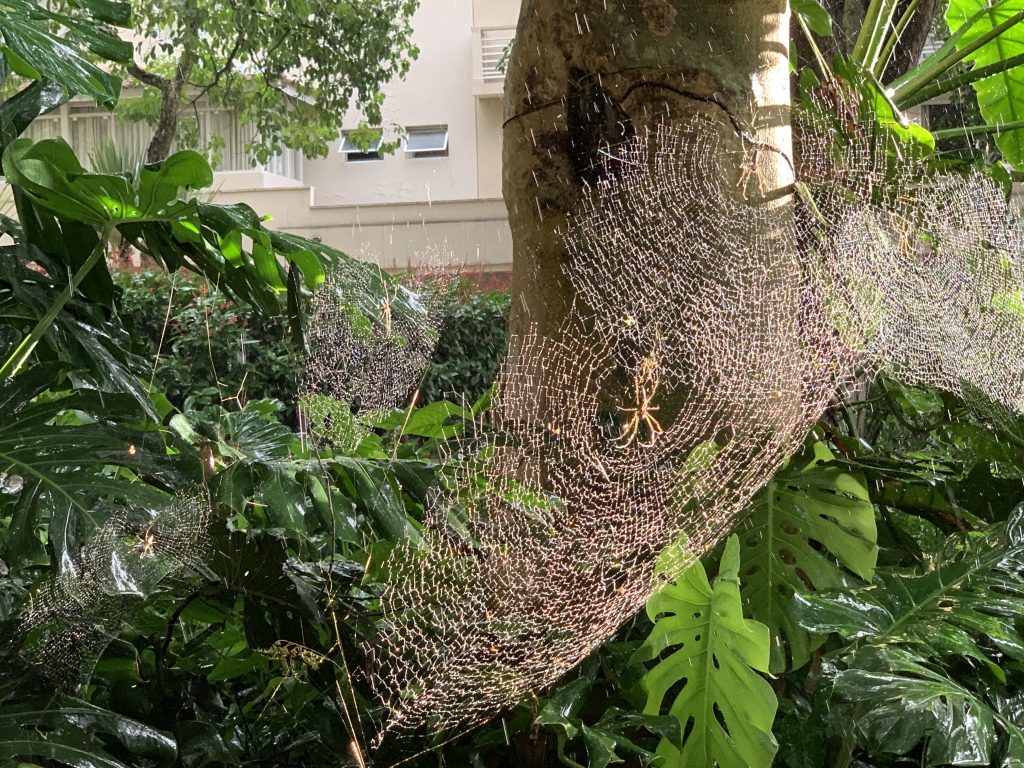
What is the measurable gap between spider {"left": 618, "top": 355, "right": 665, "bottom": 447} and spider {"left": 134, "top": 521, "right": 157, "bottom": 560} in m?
0.27

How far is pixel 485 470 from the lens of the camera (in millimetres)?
609

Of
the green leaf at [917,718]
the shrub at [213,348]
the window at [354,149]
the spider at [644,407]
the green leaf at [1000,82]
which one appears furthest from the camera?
the window at [354,149]

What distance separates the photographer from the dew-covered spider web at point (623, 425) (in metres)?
0.58

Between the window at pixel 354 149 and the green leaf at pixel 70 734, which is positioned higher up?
the window at pixel 354 149

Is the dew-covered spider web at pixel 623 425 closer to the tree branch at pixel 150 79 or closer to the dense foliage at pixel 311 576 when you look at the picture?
the dense foliage at pixel 311 576

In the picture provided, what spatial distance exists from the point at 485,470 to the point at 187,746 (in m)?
0.23

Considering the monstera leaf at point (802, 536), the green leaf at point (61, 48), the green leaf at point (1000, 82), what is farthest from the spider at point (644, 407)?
the green leaf at point (1000, 82)

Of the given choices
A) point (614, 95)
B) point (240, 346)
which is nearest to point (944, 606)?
point (614, 95)

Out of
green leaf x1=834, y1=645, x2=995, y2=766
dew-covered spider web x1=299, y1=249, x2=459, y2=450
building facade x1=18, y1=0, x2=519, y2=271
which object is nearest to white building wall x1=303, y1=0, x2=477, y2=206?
building facade x1=18, y1=0, x2=519, y2=271

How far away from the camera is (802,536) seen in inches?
27.1

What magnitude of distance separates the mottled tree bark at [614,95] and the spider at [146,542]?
0.25 meters

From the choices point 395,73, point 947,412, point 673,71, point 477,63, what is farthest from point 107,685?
point 395,73

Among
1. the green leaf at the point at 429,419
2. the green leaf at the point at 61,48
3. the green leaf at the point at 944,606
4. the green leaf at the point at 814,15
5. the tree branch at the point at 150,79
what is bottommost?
the green leaf at the point at 944,606

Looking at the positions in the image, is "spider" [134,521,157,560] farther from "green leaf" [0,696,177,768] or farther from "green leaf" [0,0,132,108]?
"green leaf" [0,0,132,108]
